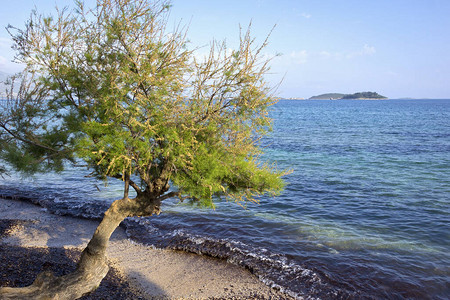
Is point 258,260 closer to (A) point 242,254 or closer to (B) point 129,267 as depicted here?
(A) point 242,254

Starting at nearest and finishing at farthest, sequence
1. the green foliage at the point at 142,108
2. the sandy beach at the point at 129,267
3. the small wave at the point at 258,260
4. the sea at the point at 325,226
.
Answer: the green foliage at the point at 142,108
the sandy beach at the point at 129,267
the small wave at the point at 258,260
the sea at the point at 325,226

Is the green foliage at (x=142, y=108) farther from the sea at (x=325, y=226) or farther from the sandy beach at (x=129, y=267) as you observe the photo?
the sandy beach at (x=129, y=267)

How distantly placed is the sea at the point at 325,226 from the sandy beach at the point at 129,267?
73 cm

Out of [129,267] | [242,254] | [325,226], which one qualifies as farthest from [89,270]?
[325,226]

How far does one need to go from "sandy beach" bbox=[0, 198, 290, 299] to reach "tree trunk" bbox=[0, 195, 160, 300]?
4.98 feet

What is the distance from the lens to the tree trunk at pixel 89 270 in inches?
307

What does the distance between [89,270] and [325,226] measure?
1198 cm

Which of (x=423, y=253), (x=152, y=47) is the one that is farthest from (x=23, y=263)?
(x=423, y=253)

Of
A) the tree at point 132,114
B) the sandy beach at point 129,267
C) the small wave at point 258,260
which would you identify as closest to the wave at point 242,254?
the small wave at point 258,260

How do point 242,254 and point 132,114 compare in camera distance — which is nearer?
point 132,114

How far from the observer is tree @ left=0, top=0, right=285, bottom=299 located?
7395 millimetres

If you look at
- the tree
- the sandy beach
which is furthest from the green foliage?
the sandy beach

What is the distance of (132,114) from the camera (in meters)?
7.28

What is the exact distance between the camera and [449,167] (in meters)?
28.9
